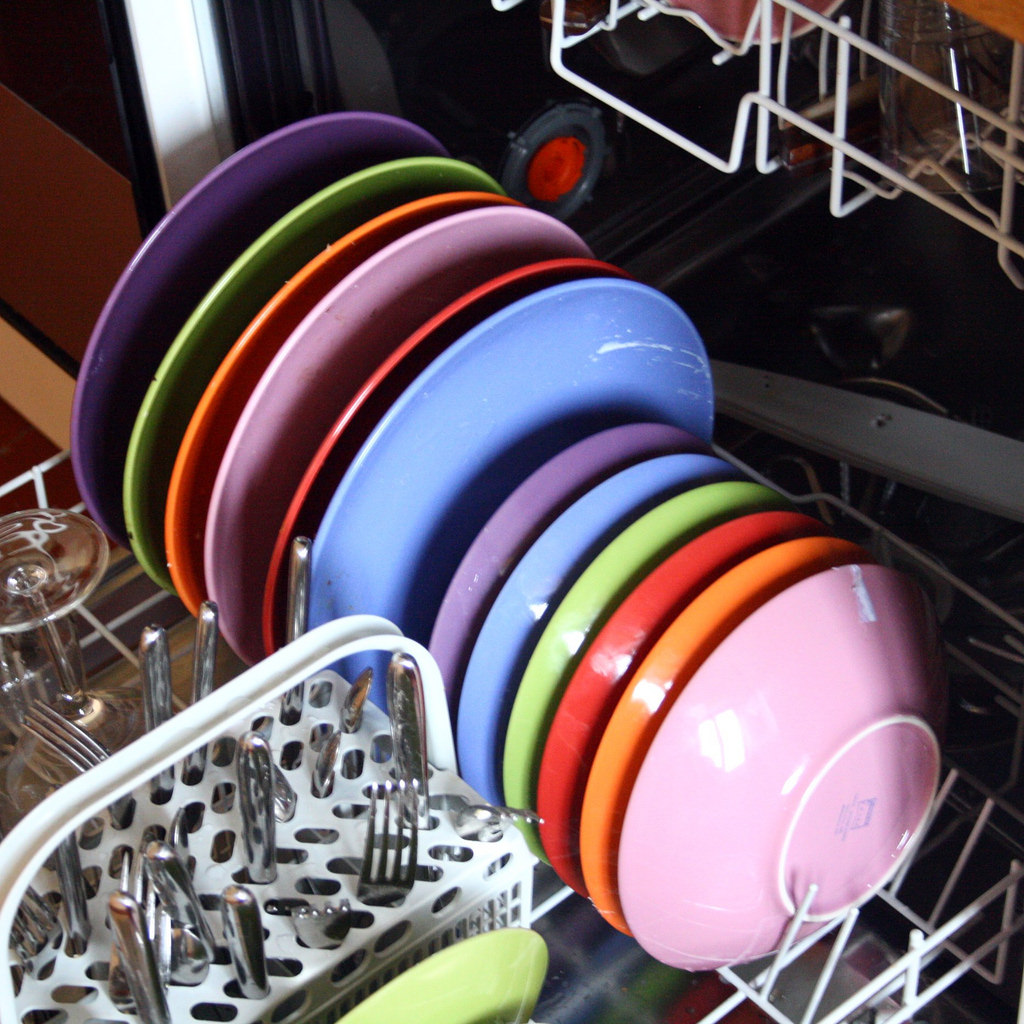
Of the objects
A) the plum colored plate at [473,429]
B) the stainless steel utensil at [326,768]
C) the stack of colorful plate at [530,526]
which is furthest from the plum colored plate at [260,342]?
the stainless steel utensil at [326,768]

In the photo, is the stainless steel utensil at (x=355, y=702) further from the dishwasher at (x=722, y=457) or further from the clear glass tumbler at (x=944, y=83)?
the clear glass tumbler at (x=944, y=83)

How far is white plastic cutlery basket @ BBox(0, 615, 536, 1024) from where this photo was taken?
1.64 ft

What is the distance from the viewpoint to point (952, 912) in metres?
0.79

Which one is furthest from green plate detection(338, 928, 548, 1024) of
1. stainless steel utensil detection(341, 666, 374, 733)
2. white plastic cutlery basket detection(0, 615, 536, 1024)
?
stainless steel utensil detection(341, 666, 374, 733)

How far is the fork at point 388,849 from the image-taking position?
22.7 inches

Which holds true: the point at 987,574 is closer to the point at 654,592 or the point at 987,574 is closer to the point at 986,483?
the point at 986,483

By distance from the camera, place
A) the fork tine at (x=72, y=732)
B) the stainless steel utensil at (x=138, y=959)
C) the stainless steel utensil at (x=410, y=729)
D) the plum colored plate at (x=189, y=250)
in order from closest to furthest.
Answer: the stainless steel utensil at (x=138, y=959), the stainless steel utensil at (x=410, y=729), the fork tine at (x=72, y=732), the plum colored plate at (x=189, y=250)

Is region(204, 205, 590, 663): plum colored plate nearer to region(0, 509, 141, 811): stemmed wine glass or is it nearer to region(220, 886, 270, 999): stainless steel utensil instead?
region(0, 509, 141, 811): stemmed wine glass

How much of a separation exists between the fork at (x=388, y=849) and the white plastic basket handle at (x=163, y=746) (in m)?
0.07

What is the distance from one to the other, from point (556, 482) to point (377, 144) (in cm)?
32

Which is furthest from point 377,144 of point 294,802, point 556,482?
point 294,802

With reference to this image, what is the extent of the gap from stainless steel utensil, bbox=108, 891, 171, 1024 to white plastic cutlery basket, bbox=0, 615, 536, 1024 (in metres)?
0.03

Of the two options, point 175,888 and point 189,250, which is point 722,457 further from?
point 175,888

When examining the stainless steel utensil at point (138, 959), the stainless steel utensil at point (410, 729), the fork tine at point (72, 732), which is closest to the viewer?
the stainless steel utensil at point (138, 959)
